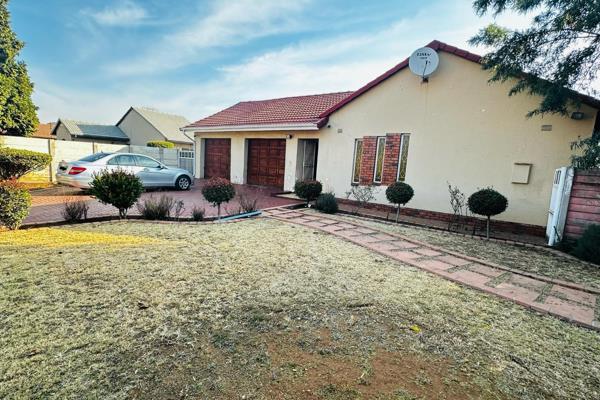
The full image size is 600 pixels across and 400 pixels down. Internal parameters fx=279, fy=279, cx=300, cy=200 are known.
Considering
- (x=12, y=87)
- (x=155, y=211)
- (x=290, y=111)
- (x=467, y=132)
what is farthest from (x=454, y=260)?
(x=12, y=87)

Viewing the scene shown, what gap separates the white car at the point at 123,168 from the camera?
9438 millimetres

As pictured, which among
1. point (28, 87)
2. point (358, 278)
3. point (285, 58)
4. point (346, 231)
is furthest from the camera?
point (28, 87)

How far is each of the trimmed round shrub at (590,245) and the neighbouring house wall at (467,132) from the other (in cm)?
197

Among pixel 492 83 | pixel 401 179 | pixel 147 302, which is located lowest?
pixel 147 302

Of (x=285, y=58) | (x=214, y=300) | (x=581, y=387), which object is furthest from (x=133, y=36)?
(x=581, y=387)

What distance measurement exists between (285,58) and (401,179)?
6.70 metres

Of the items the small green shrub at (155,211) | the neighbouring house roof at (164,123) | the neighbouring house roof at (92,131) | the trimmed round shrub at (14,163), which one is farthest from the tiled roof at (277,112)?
the neighbouring house roof at (92,131)

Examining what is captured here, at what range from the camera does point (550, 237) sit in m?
6.09

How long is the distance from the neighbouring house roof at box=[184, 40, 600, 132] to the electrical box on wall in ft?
9.82

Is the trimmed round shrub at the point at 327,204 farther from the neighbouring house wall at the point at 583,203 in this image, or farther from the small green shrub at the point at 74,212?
the small green shrub at the point at 74,212

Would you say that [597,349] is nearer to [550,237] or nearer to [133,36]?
[550,237]

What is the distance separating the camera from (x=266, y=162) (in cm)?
1354

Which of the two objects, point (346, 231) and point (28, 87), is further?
point (28, 87)

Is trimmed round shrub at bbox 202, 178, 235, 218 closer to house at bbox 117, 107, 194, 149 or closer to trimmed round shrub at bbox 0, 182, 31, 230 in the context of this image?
trimmed round shrub at bbox 0, 182, 31, 230
